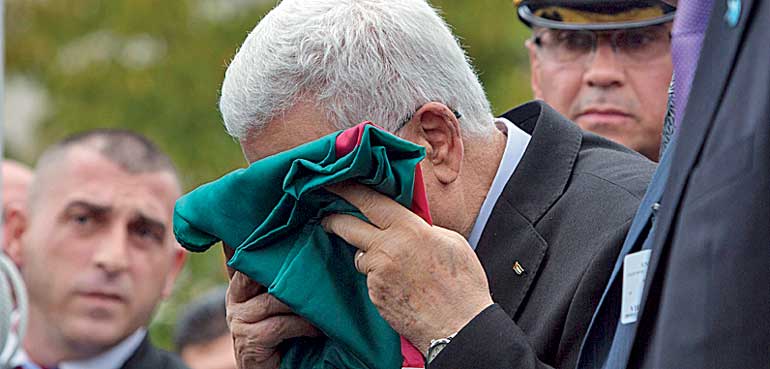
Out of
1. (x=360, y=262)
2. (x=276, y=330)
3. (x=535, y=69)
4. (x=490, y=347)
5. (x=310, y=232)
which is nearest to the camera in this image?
(x=490, y=347)

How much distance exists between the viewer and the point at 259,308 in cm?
294

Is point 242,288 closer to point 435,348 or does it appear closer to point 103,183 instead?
point 435,348

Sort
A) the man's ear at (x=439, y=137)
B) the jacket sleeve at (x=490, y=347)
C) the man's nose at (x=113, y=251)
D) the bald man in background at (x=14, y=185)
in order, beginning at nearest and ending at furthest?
1. the jacket sleeve at (x=490, y=347)
2. the man's ear at (x=439, y=137)
3. the man's nose at (x=113, y=251)
4. the bald man in background at (x=14, y=185)

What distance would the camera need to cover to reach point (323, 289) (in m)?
2.74

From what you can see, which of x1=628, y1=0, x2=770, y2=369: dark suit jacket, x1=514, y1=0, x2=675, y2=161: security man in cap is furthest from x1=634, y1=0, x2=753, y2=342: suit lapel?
x1=514, y1=0, x2=675, y2=161: security man in cap

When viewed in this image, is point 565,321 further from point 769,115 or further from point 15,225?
point 15,225

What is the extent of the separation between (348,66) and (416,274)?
0.58 metres

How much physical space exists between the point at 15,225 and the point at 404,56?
3170 mm

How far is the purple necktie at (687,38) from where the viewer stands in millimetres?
2062

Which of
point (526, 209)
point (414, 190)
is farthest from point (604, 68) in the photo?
point (414, 190)

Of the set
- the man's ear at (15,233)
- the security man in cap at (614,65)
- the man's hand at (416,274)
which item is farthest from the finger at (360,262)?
the man's ear at (15,233)

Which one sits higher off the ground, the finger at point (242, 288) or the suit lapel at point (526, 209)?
the finger at point (242, 288)

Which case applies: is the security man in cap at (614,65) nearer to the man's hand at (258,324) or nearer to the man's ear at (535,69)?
the man's ear at (535,69)

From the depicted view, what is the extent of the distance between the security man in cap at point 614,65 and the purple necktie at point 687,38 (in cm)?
200
